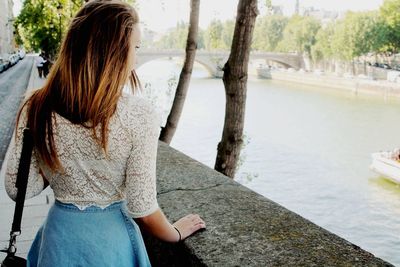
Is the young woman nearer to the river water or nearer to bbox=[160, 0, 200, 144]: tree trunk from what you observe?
bbox=[160, 0, 200, 144]: tree trunk

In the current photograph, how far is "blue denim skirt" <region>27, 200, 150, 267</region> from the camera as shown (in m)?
1.19

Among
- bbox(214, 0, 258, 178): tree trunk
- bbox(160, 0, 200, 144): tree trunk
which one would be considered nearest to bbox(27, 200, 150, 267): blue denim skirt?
bbox(214, 0, 258, 178): tree trunk

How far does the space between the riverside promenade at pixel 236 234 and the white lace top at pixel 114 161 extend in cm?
33

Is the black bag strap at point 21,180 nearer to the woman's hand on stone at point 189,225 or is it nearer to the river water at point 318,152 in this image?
the woman's hand on stone at point 189,225

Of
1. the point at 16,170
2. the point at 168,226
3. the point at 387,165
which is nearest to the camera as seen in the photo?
the point at 16,170

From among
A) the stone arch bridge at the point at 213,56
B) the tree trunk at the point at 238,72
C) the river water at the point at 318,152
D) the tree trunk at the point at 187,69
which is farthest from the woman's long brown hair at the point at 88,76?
the stone arch bridge at the point at 213,56

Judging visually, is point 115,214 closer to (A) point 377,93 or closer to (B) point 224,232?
(B) point 224,232

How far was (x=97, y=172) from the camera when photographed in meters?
1.18

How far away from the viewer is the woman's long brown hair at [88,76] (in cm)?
113

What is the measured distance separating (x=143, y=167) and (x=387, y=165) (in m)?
18.3

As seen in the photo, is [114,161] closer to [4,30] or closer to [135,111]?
[135,111]

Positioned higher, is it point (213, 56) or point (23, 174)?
point (23, 174)

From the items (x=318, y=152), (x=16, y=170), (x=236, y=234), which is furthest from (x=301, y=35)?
(x=16, y=170)

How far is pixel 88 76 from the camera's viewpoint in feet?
3.71
